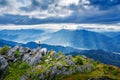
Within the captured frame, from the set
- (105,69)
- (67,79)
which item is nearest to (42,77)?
(67,79)

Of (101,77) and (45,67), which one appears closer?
(101,77)

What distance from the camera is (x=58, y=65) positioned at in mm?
187625

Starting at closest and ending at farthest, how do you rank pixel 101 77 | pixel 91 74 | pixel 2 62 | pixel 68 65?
pixel 2 62, pixel 101 77, pixel 91 74, pixel 68 65

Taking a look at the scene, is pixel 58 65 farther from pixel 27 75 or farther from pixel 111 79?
pixel 111 79

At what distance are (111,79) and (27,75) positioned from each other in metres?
63.1

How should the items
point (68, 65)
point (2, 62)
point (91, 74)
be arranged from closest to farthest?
point (2, 62) → point (91, 74) → point (68, 65)

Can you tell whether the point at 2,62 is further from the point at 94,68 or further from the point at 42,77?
the point at 94,68

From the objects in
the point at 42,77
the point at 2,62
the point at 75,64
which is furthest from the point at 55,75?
the point at 2,62

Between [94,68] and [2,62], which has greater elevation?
[2,62]

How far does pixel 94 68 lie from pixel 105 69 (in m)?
8.10

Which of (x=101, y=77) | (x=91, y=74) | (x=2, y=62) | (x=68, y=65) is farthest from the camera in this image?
(x=68, y=65)

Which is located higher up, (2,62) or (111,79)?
(2,62)

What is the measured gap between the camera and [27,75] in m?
193

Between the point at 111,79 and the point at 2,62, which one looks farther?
the point at 111,79
